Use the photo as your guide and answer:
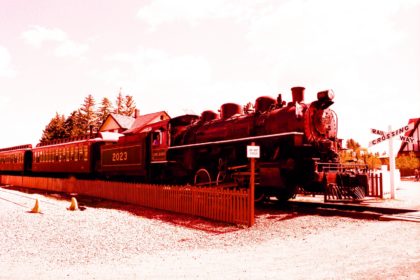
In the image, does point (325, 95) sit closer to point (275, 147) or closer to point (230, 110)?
point (275, 147)

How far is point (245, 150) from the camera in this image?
10.9 metres

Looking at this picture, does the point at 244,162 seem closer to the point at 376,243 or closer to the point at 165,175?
the point at 165,175

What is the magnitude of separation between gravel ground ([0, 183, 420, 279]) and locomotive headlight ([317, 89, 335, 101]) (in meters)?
3.37

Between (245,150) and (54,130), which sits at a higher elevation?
(54,130)

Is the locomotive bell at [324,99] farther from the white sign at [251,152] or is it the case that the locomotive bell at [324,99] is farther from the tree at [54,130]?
the tree at [54,130]

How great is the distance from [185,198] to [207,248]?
13.3ft

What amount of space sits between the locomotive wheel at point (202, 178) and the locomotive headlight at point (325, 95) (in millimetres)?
4356

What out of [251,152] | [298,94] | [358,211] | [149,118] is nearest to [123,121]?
[149,118]

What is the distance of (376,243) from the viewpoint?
18.7 feet

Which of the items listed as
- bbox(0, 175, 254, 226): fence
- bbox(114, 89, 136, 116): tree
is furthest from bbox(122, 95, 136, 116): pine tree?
bbox(0, 175, 254, 226): fence

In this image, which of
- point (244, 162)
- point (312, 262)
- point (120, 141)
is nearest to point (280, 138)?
point (244, 162)

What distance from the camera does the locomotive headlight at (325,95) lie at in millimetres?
9883

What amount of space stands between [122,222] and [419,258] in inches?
267

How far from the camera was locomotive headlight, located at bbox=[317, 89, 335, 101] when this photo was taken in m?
9.88
